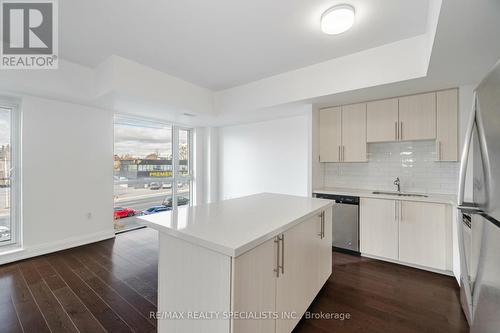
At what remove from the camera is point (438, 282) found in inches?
96.3

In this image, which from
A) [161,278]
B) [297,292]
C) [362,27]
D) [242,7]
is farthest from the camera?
[362,27]

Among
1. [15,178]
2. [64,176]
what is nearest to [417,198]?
[64,176]

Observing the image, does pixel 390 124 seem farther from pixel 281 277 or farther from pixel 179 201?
pixel 179 201

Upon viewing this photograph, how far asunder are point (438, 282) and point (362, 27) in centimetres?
287

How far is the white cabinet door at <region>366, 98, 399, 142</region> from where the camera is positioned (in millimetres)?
3055

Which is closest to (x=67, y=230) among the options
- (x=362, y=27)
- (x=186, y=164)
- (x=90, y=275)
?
(x=90, y=275)

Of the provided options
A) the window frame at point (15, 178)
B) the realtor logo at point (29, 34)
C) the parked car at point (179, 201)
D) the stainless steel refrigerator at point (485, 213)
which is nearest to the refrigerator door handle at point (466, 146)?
the stainless steel refrigerator at point (485, 213)

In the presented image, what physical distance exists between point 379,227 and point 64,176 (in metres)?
4.70

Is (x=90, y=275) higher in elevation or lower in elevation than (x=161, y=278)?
lower

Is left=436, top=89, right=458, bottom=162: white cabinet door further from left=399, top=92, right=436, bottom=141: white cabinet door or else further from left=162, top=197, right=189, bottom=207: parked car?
left=162, top=197, right=189, bottom=207: parked car

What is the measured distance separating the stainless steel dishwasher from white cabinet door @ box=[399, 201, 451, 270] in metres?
0.53

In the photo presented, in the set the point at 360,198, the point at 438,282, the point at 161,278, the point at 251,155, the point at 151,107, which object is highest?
the point at 151,107

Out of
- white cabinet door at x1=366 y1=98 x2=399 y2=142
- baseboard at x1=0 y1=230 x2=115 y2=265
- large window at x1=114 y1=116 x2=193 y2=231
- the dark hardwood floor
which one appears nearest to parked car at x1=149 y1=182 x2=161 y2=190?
large window at x1=114 y1=116 x2=193 y2=231

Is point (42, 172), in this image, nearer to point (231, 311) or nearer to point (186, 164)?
point (186, 164)
